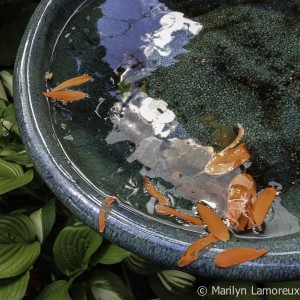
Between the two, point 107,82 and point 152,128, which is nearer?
point 152,128

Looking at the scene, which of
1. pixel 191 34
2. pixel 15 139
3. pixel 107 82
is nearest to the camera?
pixel 107 82

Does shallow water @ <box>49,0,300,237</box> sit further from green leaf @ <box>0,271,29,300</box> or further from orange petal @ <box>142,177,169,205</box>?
green leaf @ <box>0,271,29,300</box>

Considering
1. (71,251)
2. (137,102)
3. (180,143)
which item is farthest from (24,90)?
(71,251)

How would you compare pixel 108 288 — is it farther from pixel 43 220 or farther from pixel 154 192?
pixel 154 192

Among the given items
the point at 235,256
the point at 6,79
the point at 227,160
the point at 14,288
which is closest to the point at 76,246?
the point at 14,288

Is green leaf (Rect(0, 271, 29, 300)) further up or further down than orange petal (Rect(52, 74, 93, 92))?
further down

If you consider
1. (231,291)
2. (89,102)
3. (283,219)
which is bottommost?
(231,291)

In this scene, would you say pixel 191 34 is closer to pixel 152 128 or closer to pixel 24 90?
pixel 152 128

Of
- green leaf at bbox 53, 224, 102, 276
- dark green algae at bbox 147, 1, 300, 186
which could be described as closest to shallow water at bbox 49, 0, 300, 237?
dark green algae at bbox 147, 1, 300, 186
